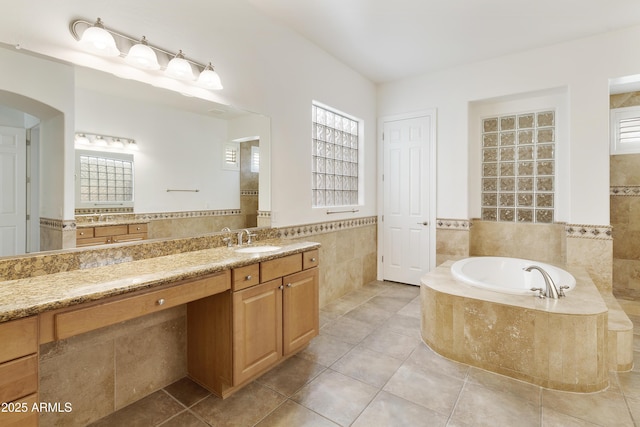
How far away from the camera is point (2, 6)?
1415 mm

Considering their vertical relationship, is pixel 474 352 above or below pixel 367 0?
below

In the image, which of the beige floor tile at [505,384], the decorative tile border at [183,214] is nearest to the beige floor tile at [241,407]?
the decorative tile border at [183,214]

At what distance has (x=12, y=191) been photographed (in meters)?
1.43

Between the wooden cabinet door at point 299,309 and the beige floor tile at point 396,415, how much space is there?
66 centimetres

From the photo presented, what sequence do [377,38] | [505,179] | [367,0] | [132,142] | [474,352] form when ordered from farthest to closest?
[505,179] < [377,38] < [367,0] < [474,352] < [132,142]

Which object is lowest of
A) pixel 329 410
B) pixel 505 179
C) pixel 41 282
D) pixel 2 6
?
pixel 329 410

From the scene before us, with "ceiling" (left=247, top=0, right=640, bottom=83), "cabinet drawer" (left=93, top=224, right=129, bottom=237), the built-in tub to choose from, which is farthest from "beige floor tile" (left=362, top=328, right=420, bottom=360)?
"ceiling" (left=247, top=0, right=640, bottom=83)

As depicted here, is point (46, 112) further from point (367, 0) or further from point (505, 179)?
point (505, 179)

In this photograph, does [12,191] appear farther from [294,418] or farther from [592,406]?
[592,406]

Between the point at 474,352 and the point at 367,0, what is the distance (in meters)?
2.77

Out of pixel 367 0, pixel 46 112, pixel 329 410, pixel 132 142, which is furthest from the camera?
pixel 367 0

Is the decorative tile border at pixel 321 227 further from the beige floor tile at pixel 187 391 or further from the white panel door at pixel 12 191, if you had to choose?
the white panel door at pixel 12 191

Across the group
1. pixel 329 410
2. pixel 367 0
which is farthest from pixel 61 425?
pixel 367 0

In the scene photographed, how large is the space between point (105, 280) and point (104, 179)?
67 centimetres
